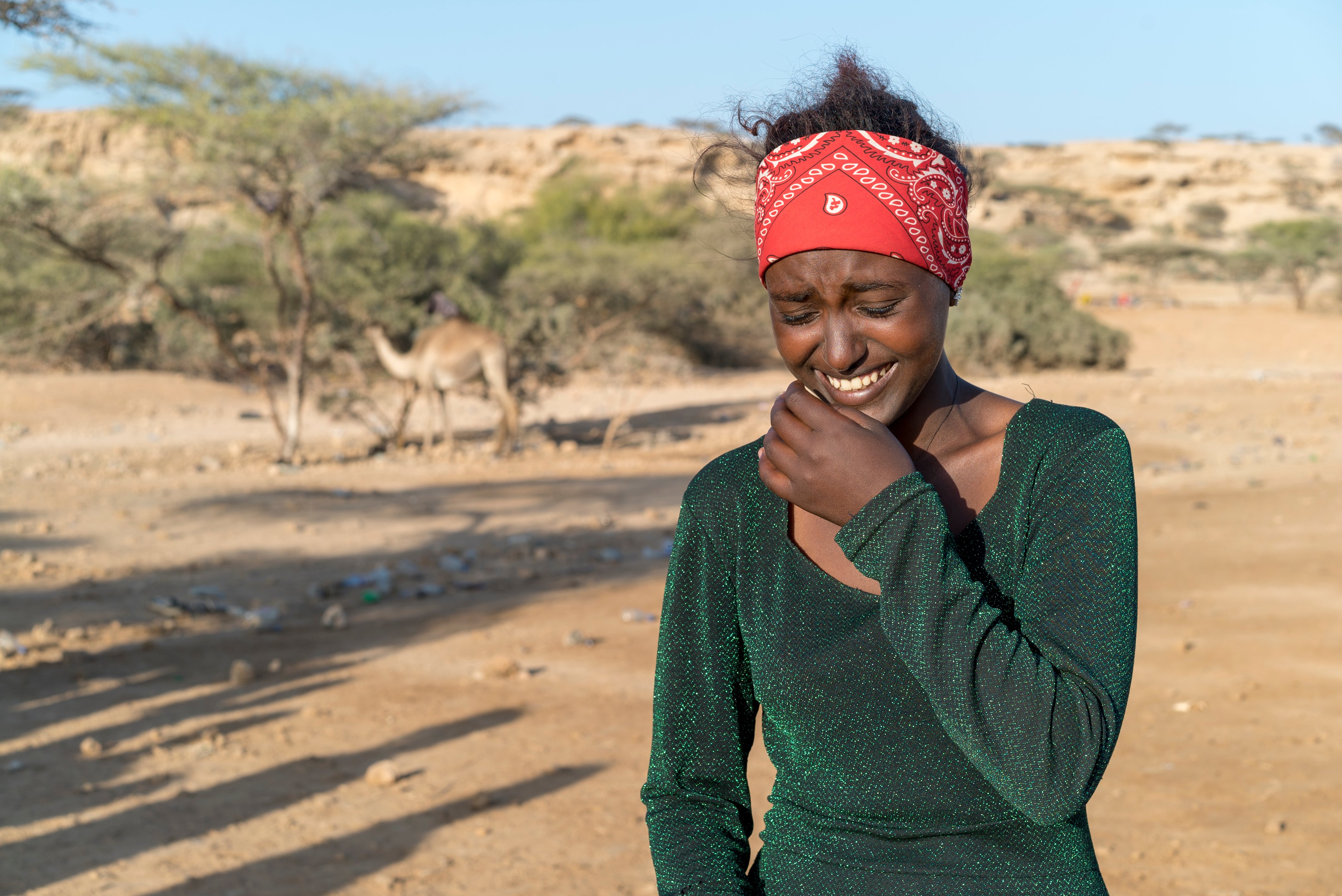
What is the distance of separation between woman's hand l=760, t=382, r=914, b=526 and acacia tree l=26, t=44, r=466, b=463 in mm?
12485

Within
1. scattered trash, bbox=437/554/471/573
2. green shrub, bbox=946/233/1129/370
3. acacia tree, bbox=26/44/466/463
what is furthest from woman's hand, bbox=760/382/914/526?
green shrub, bbox=946/233/1129/370

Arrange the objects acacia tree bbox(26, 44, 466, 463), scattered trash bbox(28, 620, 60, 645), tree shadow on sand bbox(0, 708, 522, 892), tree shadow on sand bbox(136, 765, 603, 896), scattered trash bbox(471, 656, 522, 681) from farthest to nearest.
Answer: acacia tree bbox(26, 44, 466, 463), scattered trash bbox(28, 620, 60, 645), scattered trash bbox(471, 656, 522, 681), tree shadow on sand bbox(0, 708, 522, 892), tree shadow on sand bbox(136, 765, 603, 896)

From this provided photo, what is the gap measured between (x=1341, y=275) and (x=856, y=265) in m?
37.2

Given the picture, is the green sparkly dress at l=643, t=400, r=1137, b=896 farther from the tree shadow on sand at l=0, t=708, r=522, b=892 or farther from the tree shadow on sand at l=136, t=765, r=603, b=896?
the tree shadow on sand at l=0, t=708, r=522, b=892

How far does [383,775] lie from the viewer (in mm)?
4559

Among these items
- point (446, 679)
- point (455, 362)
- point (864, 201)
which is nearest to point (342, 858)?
point (446, 679)

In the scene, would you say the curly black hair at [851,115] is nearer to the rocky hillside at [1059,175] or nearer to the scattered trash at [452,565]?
the scattered trash at [452,565]

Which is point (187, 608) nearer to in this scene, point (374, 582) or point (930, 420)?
point (374, 582)

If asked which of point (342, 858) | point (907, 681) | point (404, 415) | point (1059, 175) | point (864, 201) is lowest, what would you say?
point (342, 858)

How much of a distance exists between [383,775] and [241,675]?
1.59 meters

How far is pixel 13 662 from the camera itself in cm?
615

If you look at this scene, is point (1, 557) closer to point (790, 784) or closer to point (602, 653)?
point (602, 653)

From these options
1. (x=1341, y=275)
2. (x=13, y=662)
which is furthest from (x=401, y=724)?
(x=1341, y=275)

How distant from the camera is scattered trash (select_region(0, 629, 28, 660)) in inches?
245
